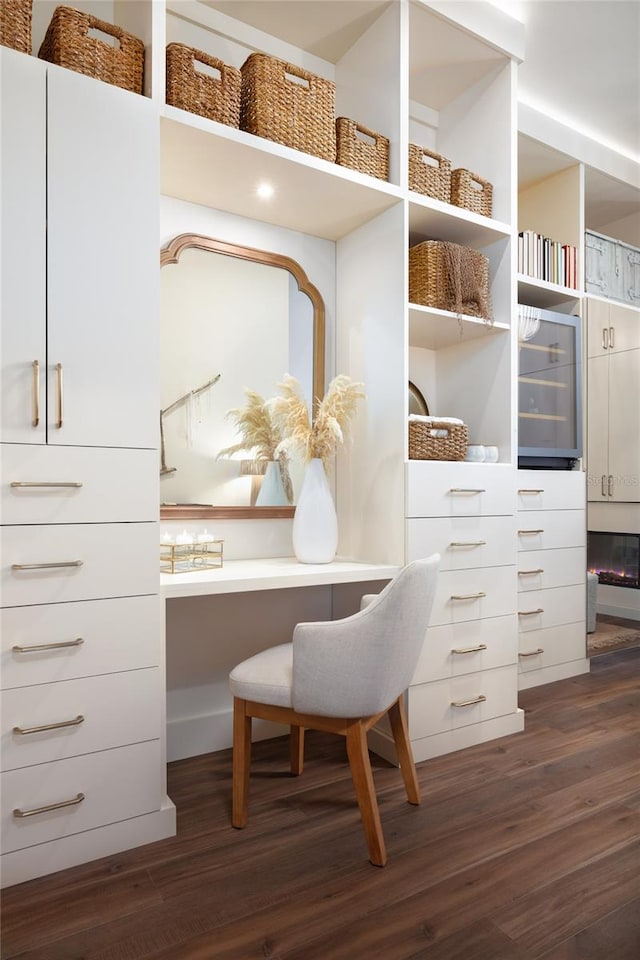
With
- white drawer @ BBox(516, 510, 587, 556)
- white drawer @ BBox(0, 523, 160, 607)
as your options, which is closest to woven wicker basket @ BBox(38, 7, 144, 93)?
white drawer @ BBox(0, 523, 160, 607)

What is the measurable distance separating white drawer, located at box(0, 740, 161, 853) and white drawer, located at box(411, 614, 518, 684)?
3.25ft

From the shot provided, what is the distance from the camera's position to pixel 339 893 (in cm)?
153

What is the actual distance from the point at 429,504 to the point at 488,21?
1964mm

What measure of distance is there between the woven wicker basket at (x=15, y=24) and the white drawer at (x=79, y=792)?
6.26 feet

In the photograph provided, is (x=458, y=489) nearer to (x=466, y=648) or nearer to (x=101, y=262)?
(x=466, y=648)

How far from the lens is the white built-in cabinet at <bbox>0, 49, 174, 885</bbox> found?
156 cm

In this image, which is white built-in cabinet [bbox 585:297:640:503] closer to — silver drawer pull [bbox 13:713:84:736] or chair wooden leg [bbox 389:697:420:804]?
chair wooden leg [bbox 389:697:420:804]

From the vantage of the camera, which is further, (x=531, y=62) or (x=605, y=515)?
(x=605, y=515)

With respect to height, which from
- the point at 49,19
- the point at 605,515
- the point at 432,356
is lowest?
the point at 605,515

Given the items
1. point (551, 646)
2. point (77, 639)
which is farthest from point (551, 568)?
point (77, 639)

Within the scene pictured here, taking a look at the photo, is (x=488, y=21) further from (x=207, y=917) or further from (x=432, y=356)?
(x=207, y=917)

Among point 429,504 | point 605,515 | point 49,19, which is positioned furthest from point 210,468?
point 605,515

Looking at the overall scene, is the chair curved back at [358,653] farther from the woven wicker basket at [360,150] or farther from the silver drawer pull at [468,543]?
the woven wicker basket at [360,150]

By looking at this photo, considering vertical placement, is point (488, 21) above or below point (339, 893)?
above
